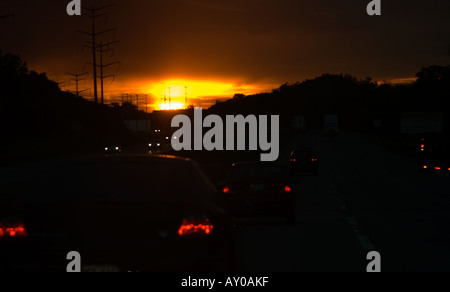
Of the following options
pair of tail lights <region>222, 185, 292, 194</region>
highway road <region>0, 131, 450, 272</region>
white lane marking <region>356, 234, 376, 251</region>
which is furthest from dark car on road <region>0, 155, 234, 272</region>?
pair of tail lights <region>222, 185, 292, 194</region>

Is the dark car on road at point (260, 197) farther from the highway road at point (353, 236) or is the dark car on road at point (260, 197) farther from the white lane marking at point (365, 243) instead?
the white lane marking at point (365, 243)

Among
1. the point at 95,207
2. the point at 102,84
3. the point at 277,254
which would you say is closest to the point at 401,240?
the point at 277,254

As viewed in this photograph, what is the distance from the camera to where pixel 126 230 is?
23.2 feet

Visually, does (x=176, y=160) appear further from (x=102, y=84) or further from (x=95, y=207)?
(x=102, y=84)

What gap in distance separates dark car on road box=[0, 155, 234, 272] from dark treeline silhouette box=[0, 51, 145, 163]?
76.8 m

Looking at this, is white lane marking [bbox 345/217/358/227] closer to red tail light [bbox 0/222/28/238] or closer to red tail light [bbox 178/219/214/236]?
red tail light [bbox 178/219/214/236]

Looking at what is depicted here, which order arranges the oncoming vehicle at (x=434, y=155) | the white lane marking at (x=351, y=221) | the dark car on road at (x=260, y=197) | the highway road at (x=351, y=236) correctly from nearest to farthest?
the highway road at (x=351, y=236) → the dark car on road at (x=260, y=197) → the white lane marking at (x=351, y=221) → the oncoming vehicle at (x=434, y=155)

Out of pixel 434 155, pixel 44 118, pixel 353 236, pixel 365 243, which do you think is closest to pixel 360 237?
pixel 353 236

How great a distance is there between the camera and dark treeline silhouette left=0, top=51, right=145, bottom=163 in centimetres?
10775

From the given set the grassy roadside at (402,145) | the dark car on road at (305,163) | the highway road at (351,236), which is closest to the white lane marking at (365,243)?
the highway road at (351,236)

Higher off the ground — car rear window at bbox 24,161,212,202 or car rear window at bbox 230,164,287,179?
car rear window at bbox 24,161,212,202

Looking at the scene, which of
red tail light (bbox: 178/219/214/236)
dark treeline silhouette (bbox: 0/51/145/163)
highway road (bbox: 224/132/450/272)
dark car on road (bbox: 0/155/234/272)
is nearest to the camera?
dark car on road (bbox: 0/155/234/272)

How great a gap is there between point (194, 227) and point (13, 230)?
5.24 ft

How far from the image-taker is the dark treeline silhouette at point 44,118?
354ft
